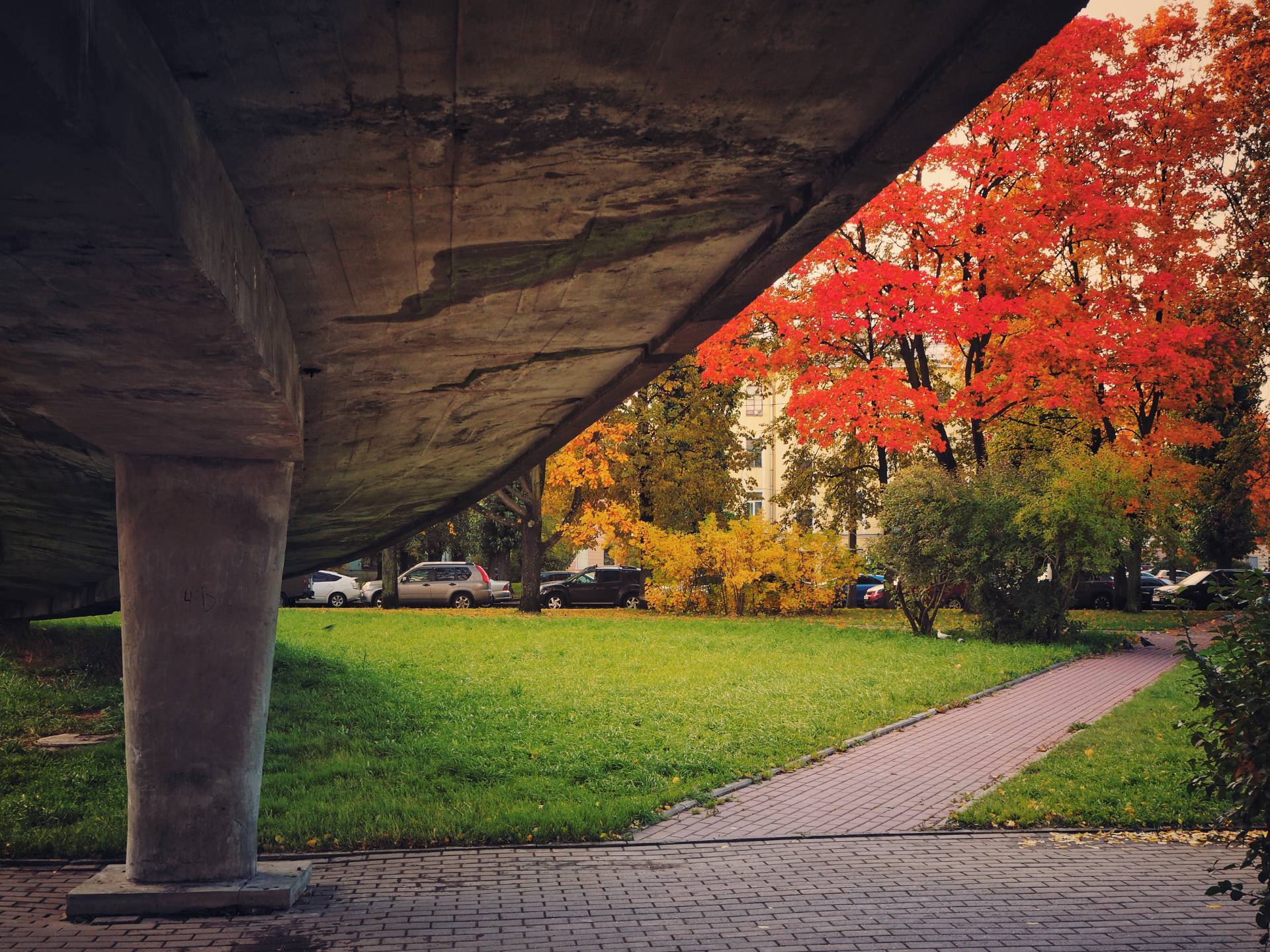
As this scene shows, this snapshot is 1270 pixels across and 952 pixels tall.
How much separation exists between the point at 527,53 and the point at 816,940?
424 cm

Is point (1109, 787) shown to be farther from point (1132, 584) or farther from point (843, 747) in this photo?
point (1132, 584)

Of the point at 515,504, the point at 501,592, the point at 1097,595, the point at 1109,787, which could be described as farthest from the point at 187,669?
the point at 1097,595

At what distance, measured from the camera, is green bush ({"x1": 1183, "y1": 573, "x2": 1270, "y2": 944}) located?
4355 millimetres

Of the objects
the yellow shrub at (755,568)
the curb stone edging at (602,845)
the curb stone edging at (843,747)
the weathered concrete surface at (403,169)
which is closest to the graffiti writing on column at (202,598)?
the weathered concrete surface at (403,169)

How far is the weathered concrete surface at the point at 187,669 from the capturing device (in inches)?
228

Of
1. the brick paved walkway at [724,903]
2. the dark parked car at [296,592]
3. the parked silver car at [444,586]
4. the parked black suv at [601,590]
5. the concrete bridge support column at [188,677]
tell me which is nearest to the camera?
the brick paved walkway at [724,903]

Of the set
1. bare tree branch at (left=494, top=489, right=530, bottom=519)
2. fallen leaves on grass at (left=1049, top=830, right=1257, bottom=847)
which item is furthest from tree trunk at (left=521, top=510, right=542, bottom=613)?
fallen leaves on grass at (left=1049, top=830, right=1257, bottom=847)

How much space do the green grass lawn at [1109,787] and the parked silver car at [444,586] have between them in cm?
2439

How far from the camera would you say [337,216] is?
4.02 m

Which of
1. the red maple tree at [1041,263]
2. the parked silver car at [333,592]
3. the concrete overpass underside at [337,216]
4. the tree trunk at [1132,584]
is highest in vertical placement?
the red maple tree at [1041,263]

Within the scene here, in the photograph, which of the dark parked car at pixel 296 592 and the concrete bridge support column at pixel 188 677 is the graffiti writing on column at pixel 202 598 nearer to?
the concrete bridge support column at pixel 188 677

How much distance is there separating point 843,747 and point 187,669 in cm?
631

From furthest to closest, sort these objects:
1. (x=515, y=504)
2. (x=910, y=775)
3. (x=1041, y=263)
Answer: (x=515, y=504)
(x=1041, y=263)
(x=910, y=775)

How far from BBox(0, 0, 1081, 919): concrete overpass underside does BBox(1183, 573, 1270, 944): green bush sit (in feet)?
8.42
